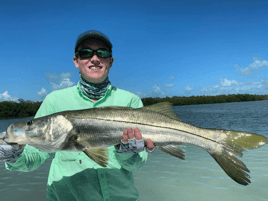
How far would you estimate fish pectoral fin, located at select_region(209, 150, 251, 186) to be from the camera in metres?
2.80

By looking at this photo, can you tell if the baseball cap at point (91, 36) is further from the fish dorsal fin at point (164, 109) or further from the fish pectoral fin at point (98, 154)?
the fish pectoral fin at point (98, 154)

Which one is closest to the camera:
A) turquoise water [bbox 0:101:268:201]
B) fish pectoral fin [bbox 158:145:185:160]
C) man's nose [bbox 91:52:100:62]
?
fish pectoral fin [bbox 158:145:185:160]

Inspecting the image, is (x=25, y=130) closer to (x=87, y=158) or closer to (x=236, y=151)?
(x=87, y=158)

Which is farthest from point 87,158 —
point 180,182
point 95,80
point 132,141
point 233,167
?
point 180,182

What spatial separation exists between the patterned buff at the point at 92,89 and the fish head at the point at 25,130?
32.9 inches

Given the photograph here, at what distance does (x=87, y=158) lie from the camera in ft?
10.6

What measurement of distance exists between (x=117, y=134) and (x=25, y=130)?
1.27 metres

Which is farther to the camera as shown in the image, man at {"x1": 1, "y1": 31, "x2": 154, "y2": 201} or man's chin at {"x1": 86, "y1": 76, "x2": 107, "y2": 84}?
man's chin at {"x1": 86, "y1": 76, "x2": 107, "y2": 84}


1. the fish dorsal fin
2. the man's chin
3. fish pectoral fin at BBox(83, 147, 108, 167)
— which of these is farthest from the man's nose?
fish pectoral fin at BBox(83, 147, 108, 167)

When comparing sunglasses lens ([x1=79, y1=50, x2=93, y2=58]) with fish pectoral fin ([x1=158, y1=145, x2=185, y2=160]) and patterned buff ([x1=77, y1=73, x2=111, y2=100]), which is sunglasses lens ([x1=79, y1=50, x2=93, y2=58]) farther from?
fish pectoral fin ([x1=158, y1=145, x2=185, y2=160])

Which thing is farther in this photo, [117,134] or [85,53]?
[85,53]

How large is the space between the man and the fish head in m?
0.26

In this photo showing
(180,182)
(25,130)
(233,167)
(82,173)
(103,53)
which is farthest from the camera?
(180,182)

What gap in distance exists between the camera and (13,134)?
273 centimetres
